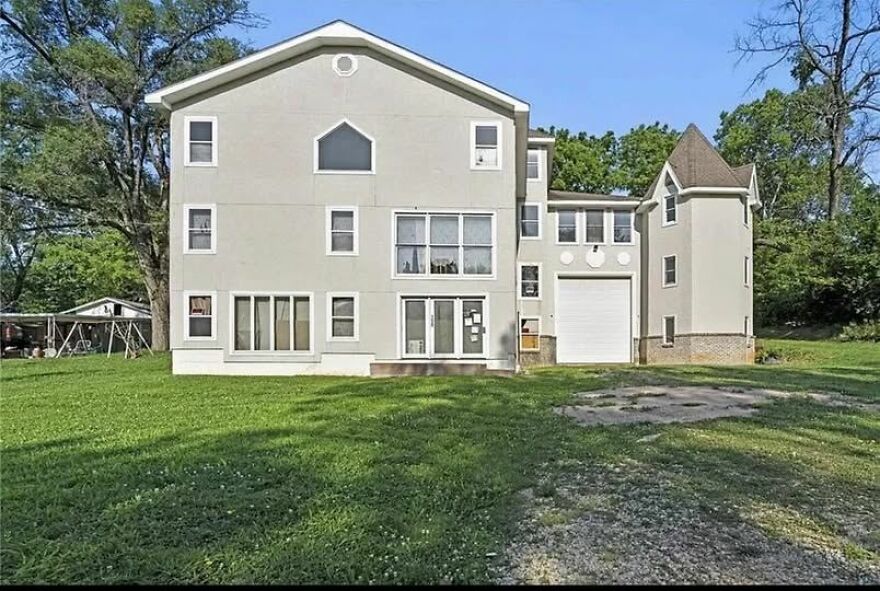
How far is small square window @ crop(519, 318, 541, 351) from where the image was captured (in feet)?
73.1

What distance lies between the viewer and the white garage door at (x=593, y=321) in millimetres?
23109

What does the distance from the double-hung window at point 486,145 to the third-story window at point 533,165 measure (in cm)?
→ 603

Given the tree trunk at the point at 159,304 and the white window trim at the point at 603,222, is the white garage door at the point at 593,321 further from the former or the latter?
the tree trunk at the point at 159,304

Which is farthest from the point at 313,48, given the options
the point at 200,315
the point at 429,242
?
the point at 200,315

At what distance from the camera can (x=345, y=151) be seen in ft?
54.1

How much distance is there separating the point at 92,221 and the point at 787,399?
81.6 feet

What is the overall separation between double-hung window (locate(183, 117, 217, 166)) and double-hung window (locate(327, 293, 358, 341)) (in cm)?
→ 479

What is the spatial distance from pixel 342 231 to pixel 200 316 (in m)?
4.21

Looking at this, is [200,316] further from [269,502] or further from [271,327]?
[269,502]

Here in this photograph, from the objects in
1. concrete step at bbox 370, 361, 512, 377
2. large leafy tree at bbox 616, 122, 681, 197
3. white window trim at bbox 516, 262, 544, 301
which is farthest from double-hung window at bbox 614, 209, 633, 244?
large leafy tree at bbox 616, 122, 681, 197

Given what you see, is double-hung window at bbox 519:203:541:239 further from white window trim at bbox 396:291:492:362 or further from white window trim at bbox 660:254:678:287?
white window trim at bbox 396:291:492:362

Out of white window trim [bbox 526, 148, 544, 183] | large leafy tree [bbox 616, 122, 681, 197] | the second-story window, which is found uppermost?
large leafy tree [bbox 616, 122, 681, 197]

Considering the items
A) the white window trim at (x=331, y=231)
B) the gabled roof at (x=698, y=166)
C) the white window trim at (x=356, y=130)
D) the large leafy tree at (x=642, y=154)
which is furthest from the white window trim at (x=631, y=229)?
the large leafy tree at (x=642, y=154)

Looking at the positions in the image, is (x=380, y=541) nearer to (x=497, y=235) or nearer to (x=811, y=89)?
(x=497, y=235)
